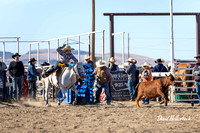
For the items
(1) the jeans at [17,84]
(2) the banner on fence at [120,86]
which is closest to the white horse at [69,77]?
(1) the jeans at [17,84]

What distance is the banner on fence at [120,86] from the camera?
1719 centimetres

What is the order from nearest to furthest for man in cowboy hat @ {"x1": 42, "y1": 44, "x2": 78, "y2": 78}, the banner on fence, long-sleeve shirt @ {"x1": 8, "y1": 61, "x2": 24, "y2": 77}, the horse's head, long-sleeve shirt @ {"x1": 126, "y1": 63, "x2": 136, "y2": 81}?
the horse's head < man in cowboy hat @ {"x1": 42, "y1": 44, "x2": 78, "y2": 78} < long-sleeve shirt @ {"x1": 8, "y1": 61, "x2": 24, "y2": 77} < long-sleeve shirt @ {"x1": 126, "y1": 63, "x2": 136, "y2": 81} < the banner on fence

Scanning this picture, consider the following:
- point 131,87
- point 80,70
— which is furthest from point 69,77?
point 131,87

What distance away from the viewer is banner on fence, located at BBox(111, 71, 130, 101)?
17.2m

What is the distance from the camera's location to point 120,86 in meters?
17.4

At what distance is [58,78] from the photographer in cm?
1426

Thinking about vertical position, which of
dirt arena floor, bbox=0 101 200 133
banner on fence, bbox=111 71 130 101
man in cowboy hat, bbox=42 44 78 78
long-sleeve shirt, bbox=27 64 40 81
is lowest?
dirt arena floor, bbox=0 101 200 133

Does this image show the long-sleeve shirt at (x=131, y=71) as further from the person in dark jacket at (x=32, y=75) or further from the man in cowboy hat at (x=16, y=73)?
the man in cowboy hat at (x=16, y=73)

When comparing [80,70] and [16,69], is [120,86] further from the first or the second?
[16,69]

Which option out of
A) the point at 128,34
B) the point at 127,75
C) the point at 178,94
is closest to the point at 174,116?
the point at 178,94

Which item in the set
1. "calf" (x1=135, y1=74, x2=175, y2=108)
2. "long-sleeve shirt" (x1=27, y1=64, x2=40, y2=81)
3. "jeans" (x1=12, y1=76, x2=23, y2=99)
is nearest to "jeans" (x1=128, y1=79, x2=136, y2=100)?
"calf" (x1=135, y1=74, x2=175, y2=108)

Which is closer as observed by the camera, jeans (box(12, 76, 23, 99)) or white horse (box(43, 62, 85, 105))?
white horse (box(43, 62, 85, 105))

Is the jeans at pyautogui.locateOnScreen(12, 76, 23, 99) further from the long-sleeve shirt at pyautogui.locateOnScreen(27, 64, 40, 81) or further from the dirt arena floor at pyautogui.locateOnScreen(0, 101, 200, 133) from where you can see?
the dirt arena floor at pyautogui.locateOnScreen(0, 101, 200, 133)

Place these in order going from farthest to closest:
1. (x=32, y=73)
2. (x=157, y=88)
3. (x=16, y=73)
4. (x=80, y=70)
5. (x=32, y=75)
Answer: (x=32, y=75), (x=32, y=73), (x=16, y=73), (x=80, y=70), (x=157, y=88)
